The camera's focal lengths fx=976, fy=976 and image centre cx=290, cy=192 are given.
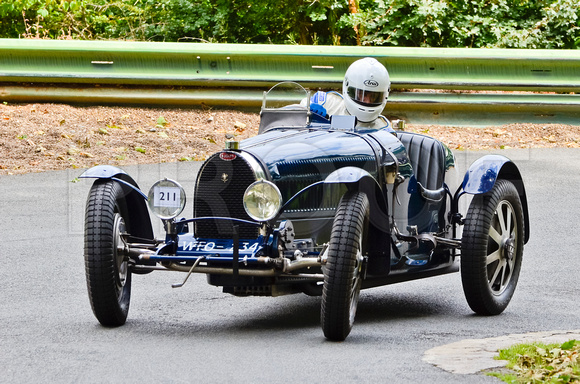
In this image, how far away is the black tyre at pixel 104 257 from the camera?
558 centimetres

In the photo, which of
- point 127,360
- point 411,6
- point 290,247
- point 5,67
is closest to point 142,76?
point 5,67

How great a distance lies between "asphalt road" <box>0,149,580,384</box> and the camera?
464 centimetres

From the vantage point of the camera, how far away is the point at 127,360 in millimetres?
4859

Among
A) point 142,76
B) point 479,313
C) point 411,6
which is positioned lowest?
point 479,313

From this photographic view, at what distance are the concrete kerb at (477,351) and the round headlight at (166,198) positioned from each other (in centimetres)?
175

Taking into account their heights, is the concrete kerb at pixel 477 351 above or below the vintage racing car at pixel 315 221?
below

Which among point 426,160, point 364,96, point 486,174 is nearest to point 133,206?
point 364,96

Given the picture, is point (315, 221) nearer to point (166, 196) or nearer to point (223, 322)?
point (223, 322)

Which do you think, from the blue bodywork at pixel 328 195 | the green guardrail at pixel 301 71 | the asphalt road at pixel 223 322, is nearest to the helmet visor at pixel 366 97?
the blue bodywork at pixel 328 195

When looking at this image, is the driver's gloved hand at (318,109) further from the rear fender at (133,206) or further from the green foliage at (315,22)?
the green foliage at (315,22)

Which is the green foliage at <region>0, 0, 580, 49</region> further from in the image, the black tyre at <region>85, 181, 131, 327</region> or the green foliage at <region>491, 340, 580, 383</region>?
the green foliage at <region>491, 340, 580, 383</region>

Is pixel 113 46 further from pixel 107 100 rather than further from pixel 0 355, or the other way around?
pixel 0 355

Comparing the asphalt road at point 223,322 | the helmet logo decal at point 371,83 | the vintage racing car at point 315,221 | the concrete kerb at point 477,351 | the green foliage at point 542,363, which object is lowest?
the asphalt road at point 223,322

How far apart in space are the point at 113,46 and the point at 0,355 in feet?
23.4
